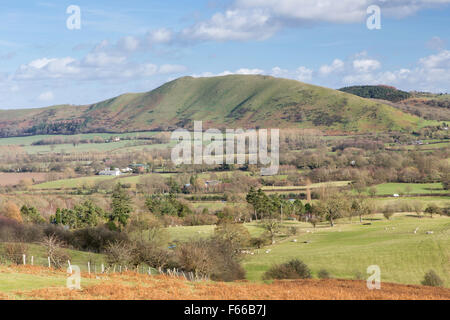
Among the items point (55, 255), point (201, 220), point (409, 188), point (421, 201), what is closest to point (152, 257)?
point (55, 255)

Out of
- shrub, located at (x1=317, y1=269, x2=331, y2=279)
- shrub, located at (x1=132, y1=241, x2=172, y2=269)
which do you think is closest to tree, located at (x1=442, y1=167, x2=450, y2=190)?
shrub, located at (x1=317, y1=269, x2=331, y2=279)

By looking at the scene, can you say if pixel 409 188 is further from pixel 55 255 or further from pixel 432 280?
pixel 55 255

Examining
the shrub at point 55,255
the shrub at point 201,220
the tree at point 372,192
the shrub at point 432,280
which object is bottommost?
the shrub at point 201,220

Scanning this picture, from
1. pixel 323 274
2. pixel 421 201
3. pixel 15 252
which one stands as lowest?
pixel 323 274

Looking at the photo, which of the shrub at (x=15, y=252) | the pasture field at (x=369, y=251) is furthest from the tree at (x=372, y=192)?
the shrub at (x=15, y=252)

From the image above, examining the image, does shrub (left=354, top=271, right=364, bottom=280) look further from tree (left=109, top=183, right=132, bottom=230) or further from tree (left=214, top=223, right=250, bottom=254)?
tree (left=109, top=183, right=132, bottom=230)

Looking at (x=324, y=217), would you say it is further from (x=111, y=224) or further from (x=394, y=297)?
(x=394, y=297)

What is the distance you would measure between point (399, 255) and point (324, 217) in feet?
170

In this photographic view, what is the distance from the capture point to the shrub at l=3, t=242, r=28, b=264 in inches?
1956

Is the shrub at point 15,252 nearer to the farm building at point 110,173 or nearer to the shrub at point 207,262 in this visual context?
the shrub at point 207,262

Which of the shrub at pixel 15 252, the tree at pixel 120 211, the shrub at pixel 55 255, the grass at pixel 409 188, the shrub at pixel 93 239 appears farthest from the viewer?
the grass at pixel 409 188

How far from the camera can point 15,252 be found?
167 feet

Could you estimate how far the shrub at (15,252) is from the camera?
49.7m
